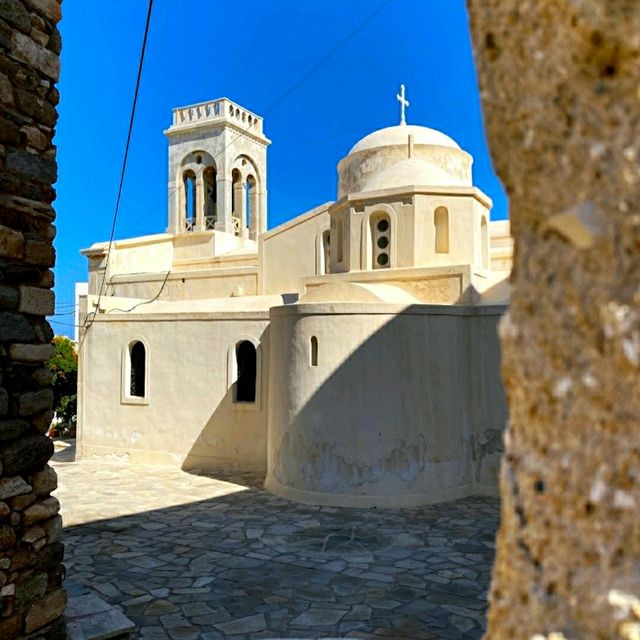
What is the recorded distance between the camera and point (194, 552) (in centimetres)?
683

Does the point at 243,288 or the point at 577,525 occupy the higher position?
the point at 243,288

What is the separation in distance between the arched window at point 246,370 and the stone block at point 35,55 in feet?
26.9

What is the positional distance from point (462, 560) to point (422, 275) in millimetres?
5411

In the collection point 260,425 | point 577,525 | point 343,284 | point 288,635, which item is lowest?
point 288,635

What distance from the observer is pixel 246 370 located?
11977 mm

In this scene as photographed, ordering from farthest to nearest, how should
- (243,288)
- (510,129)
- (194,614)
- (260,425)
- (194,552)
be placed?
(243,288), (260,425), (194,552), (194,614), (510,129)

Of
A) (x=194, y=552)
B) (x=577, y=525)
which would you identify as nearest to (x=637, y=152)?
(x=577, y=525)

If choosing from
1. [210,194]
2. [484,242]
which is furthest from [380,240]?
[210,194]

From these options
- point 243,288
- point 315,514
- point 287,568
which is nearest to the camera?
point 287,568

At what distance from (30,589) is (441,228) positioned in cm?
961

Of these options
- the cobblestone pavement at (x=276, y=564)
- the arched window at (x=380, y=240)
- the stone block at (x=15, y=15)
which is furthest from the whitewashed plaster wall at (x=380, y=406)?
the stone block at (x=15, y=15)

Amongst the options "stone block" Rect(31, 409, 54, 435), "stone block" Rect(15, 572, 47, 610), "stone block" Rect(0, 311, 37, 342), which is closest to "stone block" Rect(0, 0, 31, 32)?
"stone block" Rect(0, 311, 37, 342)

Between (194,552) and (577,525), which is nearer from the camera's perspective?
(577,525)

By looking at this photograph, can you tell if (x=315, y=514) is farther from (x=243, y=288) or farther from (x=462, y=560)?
(x=243, y=288)
